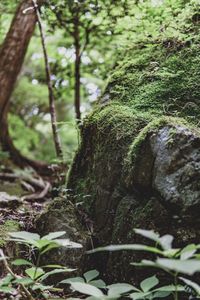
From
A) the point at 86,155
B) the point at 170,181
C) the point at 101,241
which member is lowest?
the point at 101,241

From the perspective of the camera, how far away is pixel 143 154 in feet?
8.98

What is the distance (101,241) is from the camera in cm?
295

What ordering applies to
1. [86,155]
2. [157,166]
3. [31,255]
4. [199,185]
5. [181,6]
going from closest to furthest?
[199,185] → [157,166] → [31,255] → [86,155] → [181,6]

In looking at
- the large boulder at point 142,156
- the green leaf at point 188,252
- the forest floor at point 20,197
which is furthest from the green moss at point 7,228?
the green leaf at point 188,252

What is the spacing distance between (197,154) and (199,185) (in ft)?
0.69

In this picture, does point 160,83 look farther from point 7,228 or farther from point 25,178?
point 25,178

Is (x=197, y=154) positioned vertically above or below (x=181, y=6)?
below

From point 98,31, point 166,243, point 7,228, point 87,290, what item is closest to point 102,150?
point 7,228

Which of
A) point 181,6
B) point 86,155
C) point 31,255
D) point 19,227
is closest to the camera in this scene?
point 31,255

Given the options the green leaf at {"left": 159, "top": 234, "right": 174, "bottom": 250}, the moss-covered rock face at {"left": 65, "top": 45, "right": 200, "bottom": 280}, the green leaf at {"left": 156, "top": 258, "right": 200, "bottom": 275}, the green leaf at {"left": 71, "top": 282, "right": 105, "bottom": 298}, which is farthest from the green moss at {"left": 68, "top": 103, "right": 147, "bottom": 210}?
the green leaf at {"left": 156, "top": 258, "right": 200, "bottom": 275}

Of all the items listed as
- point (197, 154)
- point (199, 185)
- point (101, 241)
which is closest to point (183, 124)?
point (197, 154)

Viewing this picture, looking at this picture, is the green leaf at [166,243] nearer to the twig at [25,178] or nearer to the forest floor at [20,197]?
the forest floor at [20,197]

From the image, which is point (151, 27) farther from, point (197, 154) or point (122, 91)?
point (197, 154)

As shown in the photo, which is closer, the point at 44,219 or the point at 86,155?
the point at 44,219
